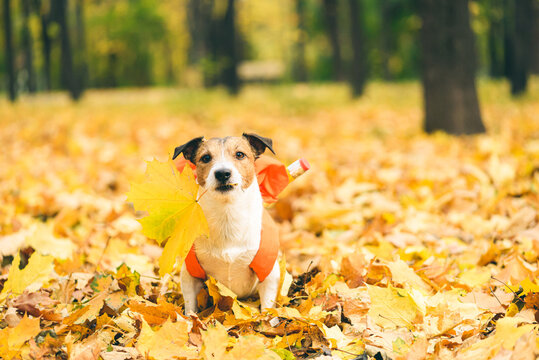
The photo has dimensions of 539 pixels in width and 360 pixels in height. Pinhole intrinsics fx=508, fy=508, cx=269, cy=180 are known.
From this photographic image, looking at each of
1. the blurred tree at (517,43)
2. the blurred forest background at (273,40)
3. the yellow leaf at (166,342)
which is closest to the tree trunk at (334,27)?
the blurred forest background at (273,40)

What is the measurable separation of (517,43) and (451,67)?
751 cm

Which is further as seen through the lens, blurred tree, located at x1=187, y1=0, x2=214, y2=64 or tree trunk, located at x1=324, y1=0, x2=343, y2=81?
tree trunk, located at x1=324, y1=0, x2=343, y2=81

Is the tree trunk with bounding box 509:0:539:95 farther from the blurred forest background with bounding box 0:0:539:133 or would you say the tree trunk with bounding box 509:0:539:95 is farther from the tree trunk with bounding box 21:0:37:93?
the tree trunk with bounding box 21:0:37:93

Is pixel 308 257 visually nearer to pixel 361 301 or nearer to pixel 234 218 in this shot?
pixel 361 301

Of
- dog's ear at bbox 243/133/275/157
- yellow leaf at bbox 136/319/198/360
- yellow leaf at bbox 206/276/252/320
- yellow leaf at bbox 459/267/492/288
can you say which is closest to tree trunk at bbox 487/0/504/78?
yellow leaf at bbox 459/267/492/288

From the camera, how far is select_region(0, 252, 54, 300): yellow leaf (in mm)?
2248

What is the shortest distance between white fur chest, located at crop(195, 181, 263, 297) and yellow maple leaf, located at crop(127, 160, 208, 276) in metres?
0.12

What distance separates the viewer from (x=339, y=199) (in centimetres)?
424

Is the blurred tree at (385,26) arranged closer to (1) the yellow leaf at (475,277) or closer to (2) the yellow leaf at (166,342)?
(1) the yellow leaf at (475,277)

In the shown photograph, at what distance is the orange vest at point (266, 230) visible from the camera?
2.16 metres

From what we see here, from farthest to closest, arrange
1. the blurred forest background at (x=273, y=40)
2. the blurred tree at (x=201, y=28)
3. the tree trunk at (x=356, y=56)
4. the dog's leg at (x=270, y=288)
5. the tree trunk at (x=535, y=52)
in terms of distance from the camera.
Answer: the blurred tree at (x=201, y=28), the tree trunk at (x=535, y=52), the tree trunk at (x=356, y=56), the blurred forest background at (x=273, y=40), the dog's leg at (x=270, y=288)

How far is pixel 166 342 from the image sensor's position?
183cm

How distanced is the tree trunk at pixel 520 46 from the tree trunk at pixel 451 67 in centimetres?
630

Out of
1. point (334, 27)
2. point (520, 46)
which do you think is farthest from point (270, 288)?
point (334, 27)
